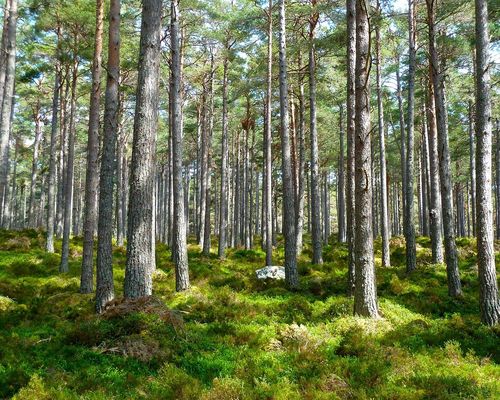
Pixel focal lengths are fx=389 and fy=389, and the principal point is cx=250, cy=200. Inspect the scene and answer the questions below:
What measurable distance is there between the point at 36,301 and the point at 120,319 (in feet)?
16.7

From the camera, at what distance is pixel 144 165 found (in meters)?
7.88

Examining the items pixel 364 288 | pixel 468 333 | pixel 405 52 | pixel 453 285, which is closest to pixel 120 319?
pixel 364 288

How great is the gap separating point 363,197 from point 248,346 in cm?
396

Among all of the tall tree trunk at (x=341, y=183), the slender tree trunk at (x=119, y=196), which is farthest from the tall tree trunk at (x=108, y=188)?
the tall tree trunk at (x=341, y=183)

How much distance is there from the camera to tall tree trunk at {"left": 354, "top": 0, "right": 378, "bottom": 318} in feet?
27.8

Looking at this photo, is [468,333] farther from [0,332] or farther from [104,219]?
[0,332]

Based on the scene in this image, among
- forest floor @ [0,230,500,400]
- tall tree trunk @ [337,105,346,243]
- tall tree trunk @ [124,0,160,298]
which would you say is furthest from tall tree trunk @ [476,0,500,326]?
tall tree trunk @ [337,105,346,243]

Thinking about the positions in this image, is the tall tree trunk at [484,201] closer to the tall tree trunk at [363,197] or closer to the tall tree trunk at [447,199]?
the tall tree trunk at [363,197]

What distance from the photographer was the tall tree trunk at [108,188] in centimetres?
941

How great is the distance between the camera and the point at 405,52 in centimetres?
2161

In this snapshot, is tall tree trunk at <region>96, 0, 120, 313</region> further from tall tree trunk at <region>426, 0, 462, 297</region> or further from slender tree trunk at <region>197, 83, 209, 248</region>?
slender tree trunk at <region>197, 83, 209, 248</region>

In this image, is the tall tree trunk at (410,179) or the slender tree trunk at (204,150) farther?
the slender tree trunk at (204,150)

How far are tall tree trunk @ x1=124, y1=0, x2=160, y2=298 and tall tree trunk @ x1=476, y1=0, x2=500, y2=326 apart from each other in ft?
→ 23.2

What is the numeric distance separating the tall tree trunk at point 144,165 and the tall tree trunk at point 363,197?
4422mm
